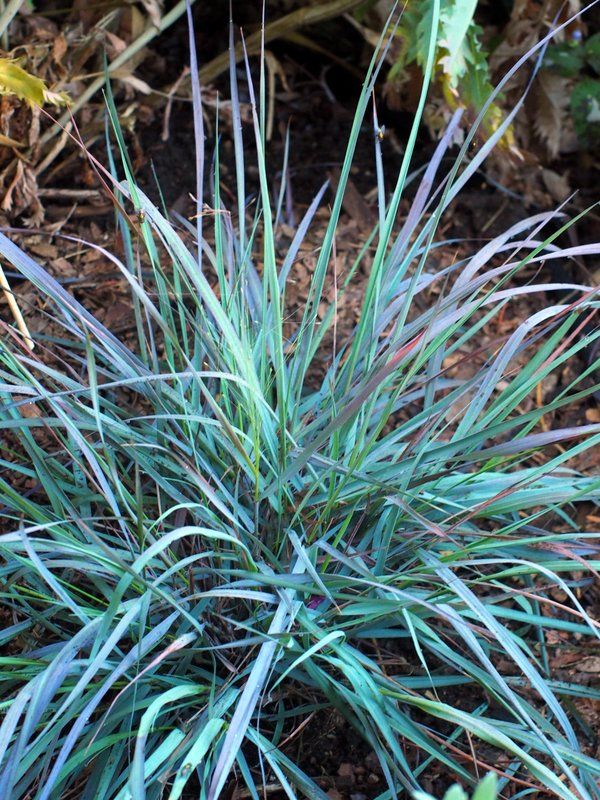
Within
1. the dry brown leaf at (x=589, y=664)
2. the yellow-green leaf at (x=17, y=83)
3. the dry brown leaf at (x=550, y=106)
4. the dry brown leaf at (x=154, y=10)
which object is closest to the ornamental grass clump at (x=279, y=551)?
the dry brown leaf at (x=589, y=664)

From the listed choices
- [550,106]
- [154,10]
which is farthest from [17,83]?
[550,106]

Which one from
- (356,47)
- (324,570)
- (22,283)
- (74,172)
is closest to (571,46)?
(356,47)

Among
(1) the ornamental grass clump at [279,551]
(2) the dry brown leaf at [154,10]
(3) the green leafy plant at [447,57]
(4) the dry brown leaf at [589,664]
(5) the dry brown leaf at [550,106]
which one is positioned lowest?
(4) the dry brown leaf at [589,664]

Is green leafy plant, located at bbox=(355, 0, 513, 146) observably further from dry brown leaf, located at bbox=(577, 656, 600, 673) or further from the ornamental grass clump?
dry brown leaf, located at bbox=(577, 656, 600, 673)

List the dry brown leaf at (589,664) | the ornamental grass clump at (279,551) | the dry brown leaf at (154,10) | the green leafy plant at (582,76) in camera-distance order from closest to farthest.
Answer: the ornamental grass clump at (279,551) < the dry brown leaf at (589,664) < the dry brown leaf at (154,10) < the green leafy plant at (582,76)

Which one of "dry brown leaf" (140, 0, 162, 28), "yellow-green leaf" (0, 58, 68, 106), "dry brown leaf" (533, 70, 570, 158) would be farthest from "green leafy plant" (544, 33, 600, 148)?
"yellow-green leaf" (0, 58, 68, 106)

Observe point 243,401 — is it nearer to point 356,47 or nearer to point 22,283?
point 22,283

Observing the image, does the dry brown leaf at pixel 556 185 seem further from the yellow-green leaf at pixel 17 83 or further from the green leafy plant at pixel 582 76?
the yellow-green leaf at pixel 17 83
